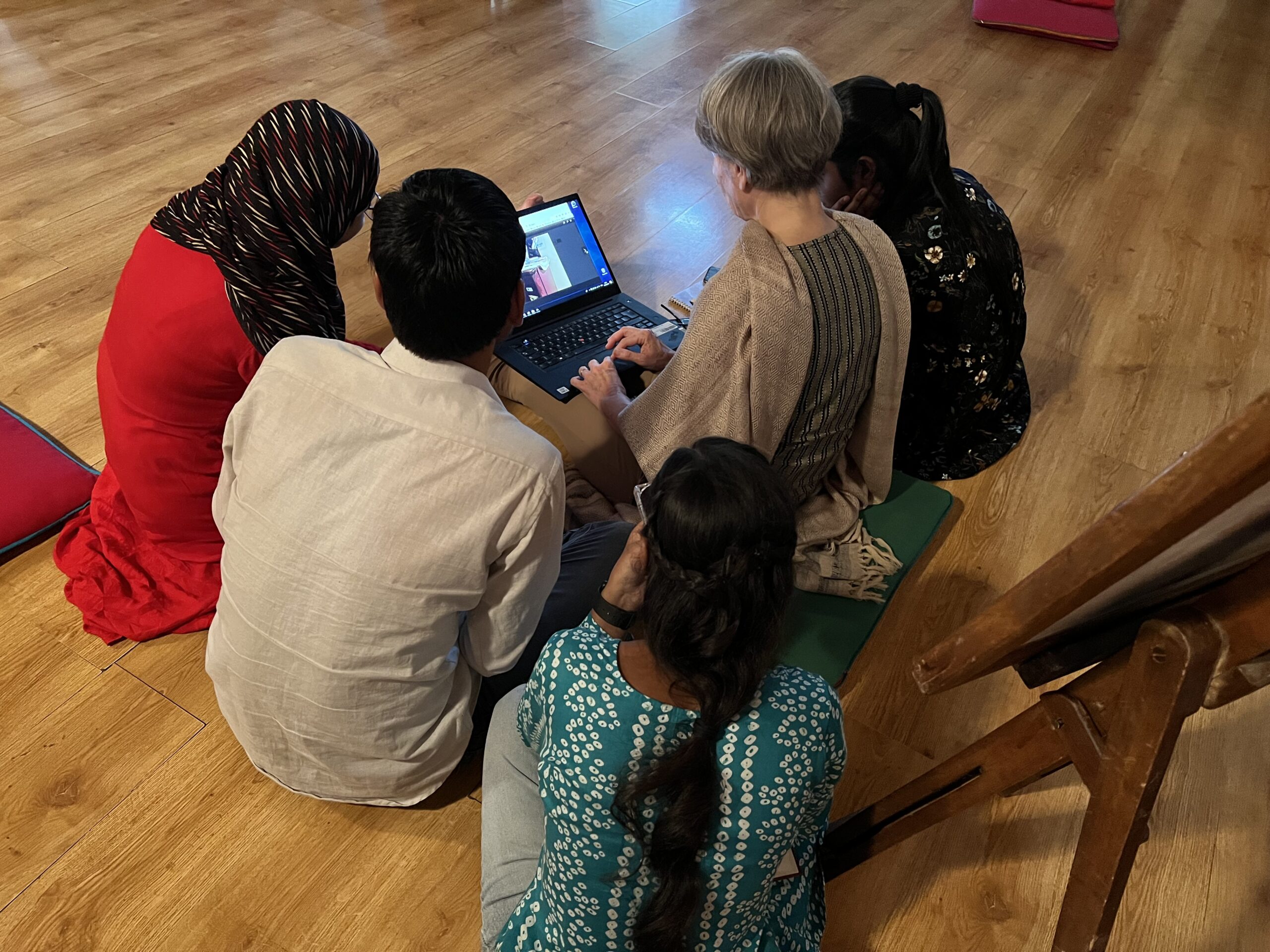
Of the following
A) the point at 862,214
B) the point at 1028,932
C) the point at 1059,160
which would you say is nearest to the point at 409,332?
the point at 862,214

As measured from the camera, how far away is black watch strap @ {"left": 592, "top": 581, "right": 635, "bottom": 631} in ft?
4.18

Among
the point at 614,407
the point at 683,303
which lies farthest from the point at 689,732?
the point at 683,303

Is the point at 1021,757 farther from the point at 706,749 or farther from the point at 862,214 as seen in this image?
the point at 862,214

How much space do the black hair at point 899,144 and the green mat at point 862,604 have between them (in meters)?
0.64

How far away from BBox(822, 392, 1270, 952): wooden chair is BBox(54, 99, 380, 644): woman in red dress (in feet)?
4.23

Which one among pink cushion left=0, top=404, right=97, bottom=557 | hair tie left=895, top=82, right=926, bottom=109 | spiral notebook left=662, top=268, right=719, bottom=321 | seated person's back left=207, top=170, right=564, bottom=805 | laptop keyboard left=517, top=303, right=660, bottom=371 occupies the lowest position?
pink cushion left=0, top=404, right=97, bottom=557

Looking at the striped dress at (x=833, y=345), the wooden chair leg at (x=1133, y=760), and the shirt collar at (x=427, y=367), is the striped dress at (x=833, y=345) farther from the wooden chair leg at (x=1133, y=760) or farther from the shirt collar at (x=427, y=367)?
the wooden chair leg at (x=1133, y=760)

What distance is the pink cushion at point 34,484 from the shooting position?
1.91m

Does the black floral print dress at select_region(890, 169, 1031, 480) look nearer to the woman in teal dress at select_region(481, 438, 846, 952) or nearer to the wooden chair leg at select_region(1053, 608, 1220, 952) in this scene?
the woman in teal dress at select_region(481, 438, 846, 952)

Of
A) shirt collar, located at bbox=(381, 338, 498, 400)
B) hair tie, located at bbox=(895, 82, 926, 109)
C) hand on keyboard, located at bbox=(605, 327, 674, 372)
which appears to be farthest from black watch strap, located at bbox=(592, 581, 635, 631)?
hair tie, located at bbox=(895, 82, 926, 109)

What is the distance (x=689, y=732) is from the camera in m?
1.03

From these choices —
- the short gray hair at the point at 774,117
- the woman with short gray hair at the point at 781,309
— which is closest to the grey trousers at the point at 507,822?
the woman with short gray hair at the point at 781,309

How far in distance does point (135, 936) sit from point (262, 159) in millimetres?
1304

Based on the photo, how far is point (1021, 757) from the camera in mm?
1067
